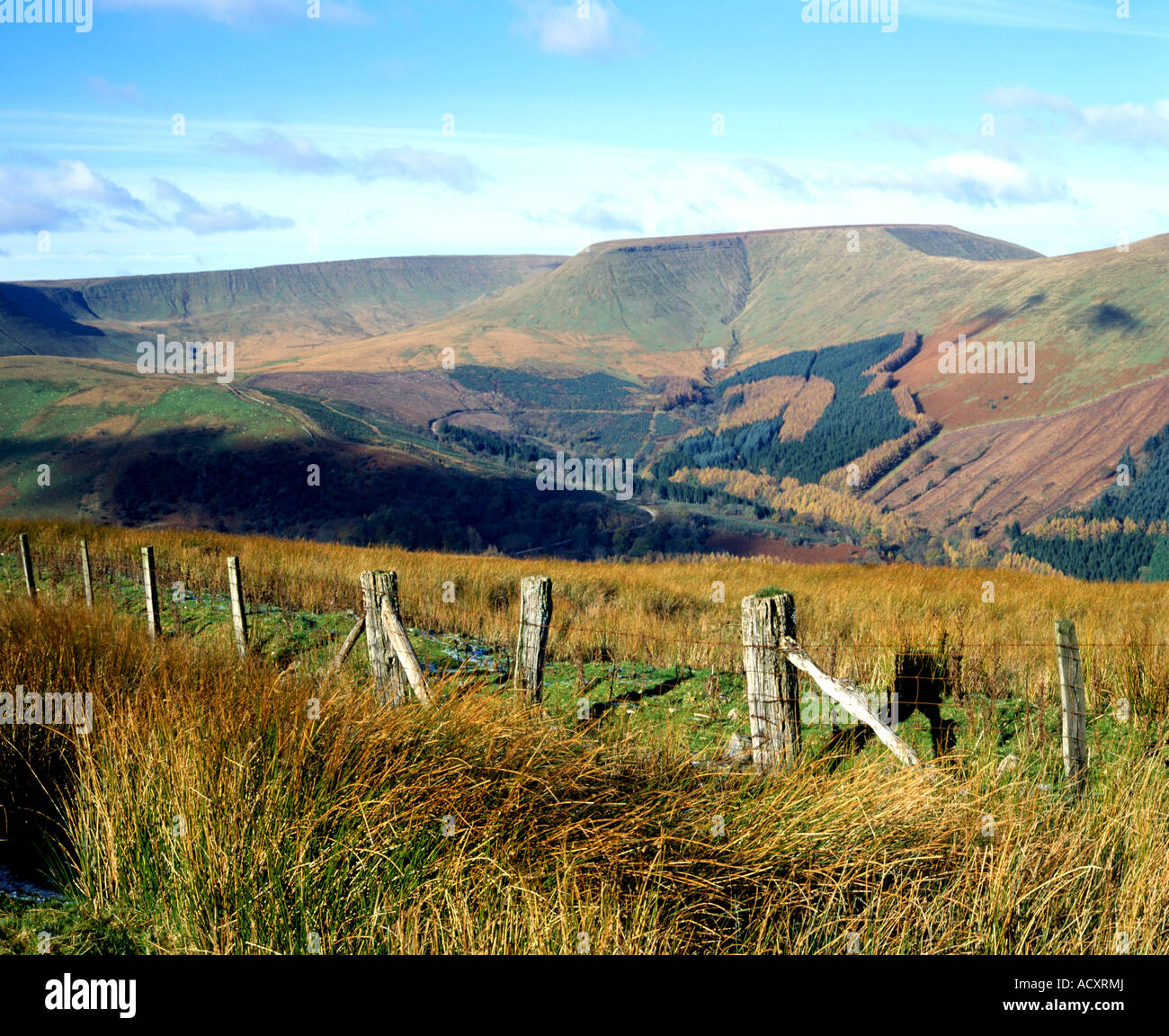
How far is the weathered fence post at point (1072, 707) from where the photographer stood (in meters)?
4.82

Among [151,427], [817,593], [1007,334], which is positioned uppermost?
[1007,334]

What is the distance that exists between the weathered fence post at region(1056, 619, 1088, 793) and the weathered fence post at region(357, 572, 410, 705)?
3.94m

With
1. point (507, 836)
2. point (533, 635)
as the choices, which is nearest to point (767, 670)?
point (533, 635)

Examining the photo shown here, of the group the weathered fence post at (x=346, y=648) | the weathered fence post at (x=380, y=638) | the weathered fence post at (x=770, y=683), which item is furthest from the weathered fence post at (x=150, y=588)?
the weathered fence post at (x=770, y=683)

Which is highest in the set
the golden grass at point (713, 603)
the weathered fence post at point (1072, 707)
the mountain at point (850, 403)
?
the mountain at point (850, 403)

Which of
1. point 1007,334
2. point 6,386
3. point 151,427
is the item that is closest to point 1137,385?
point 1007,334

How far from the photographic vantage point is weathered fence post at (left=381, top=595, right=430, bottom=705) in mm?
4971

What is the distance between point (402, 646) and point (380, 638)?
1.63ft

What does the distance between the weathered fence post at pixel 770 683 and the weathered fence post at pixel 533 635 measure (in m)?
1.33

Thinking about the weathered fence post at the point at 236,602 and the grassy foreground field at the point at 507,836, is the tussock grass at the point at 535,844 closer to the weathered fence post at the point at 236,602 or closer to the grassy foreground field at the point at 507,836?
the grassy foreground field at the point at 507,836

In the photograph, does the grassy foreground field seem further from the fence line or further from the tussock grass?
the fence line
